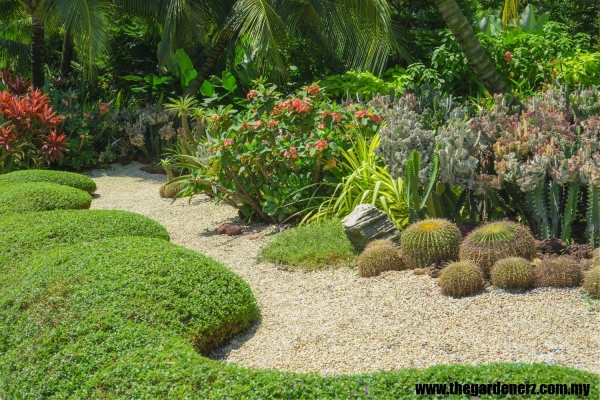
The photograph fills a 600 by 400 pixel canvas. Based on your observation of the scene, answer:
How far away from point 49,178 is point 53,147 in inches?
72.8

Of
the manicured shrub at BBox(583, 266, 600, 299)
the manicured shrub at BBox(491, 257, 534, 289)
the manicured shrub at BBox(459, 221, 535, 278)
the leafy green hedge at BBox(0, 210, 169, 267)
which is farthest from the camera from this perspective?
the leafy green hedge at BBox(0, 210, 169, 267)

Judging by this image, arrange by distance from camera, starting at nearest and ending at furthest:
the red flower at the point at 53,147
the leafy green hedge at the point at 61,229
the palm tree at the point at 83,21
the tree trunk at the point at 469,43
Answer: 1. the leafy green hedge at the point at 61,229
2. the tree trunk at the point at 469,43
3. the red flower at the point at 53,147
4. the palm tree at the point at 83,21

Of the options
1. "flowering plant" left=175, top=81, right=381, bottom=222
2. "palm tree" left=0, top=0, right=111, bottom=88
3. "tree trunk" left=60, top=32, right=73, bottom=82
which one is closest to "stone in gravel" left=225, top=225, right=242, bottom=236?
"flowering plant" left=175, top=81, right=381, bottom=222

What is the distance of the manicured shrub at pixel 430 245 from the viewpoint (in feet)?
17.8

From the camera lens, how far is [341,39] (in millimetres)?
12727

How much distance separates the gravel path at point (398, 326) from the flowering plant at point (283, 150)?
171 centimetres

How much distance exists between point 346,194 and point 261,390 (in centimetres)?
394

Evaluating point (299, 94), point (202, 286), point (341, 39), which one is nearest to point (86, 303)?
point (202, 286)

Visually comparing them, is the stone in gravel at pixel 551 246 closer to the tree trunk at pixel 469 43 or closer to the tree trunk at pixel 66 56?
the tree trunk at pixel 469 43

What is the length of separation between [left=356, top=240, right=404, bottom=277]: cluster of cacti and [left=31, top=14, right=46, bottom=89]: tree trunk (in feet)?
36.0

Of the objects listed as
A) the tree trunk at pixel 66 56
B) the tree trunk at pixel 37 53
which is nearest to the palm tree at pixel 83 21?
the tree trunk at pixel 37 53

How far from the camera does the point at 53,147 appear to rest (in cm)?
1156

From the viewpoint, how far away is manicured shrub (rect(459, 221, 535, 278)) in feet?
17.0

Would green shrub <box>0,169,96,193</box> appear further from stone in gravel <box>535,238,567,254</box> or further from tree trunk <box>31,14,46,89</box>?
stone in gravel <box>535,238,567,254</box>
